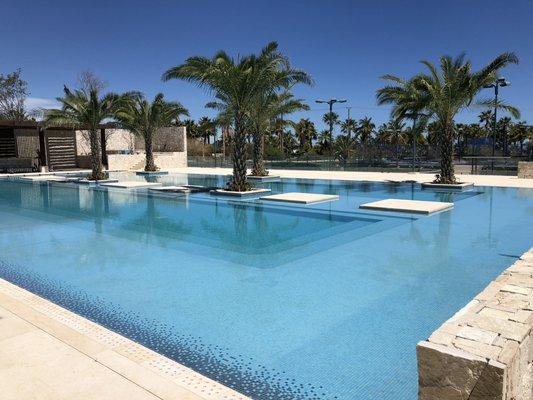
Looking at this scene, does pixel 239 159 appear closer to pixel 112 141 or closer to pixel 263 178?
pixel 263 178

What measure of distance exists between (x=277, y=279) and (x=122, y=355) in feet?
10.1

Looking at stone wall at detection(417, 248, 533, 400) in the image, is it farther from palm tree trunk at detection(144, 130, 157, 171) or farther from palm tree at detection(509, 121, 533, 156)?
palm tree at detection(509, 121, 533, 156)

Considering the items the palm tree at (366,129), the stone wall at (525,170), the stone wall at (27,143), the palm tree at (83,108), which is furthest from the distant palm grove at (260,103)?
the palm tree at (366,129)

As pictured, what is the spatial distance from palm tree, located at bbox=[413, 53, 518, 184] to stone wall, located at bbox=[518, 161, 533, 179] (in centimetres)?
552

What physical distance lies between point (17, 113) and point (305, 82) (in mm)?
41487

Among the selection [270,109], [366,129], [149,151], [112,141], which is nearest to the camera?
[270,109]

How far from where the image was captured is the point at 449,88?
1777cm

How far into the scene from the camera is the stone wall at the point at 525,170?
2159 centimetres

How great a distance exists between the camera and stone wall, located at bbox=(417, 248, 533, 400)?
2.41m

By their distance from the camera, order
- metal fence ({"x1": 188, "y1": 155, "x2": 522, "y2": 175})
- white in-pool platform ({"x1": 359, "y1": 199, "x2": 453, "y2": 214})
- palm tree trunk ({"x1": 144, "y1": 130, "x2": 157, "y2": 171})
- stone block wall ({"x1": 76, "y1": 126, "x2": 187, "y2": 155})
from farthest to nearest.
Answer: stone block wall ({"x1": 76, "y1": 126, "x2": 187, "y2": 155}), palm tree trunk ({"x1": 144, "y1": 130, "x2": 157, "y2": 171}), metal fence ({"x1": 188, "y1": 155, "x2": 522, "y2": 175}), white in-pool platform ({"x1": 359, "y1": 199, "x2": 453, "y2": 214})

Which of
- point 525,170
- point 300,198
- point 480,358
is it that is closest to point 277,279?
point 480,358

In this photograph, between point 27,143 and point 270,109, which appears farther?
point 27,143

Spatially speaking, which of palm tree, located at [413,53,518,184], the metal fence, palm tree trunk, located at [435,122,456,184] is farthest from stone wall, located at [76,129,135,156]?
palm tree trunk, located at [435,122,456,184]

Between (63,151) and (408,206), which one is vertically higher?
(63,151)
